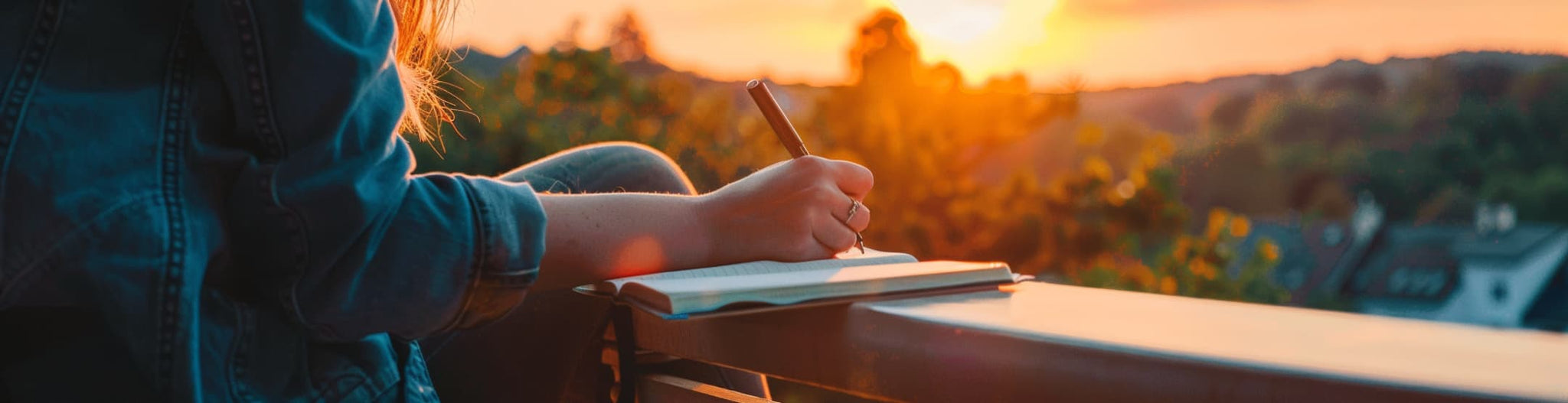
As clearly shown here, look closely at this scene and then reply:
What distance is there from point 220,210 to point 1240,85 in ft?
86.8

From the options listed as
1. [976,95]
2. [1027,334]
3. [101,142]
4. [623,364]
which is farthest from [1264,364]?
[976,95]

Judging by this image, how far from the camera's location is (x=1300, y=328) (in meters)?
0.60

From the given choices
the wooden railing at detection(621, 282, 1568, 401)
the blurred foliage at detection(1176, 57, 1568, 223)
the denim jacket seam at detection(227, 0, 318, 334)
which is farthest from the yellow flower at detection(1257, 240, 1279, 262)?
the blurred foliage at detection(1176, 57, 1568, 223)

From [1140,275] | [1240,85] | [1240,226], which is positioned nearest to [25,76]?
[1140,275]

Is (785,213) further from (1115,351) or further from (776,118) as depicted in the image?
(1115,351)

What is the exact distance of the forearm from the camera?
2.65 feet

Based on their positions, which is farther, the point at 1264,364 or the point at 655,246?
the point at 655,246

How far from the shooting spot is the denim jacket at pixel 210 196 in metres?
0.58

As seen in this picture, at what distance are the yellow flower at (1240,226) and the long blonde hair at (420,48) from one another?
5621 millimetres

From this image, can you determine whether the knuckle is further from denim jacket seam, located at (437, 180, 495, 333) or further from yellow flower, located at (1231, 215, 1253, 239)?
yellow flower, located at (1231, 215, 1253, 239)

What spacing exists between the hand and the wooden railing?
17cm

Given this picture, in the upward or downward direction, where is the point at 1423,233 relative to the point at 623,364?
downward

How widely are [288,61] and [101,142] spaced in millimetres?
109

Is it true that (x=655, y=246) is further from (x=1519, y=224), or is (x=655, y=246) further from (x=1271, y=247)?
(x=1519, y=224)
